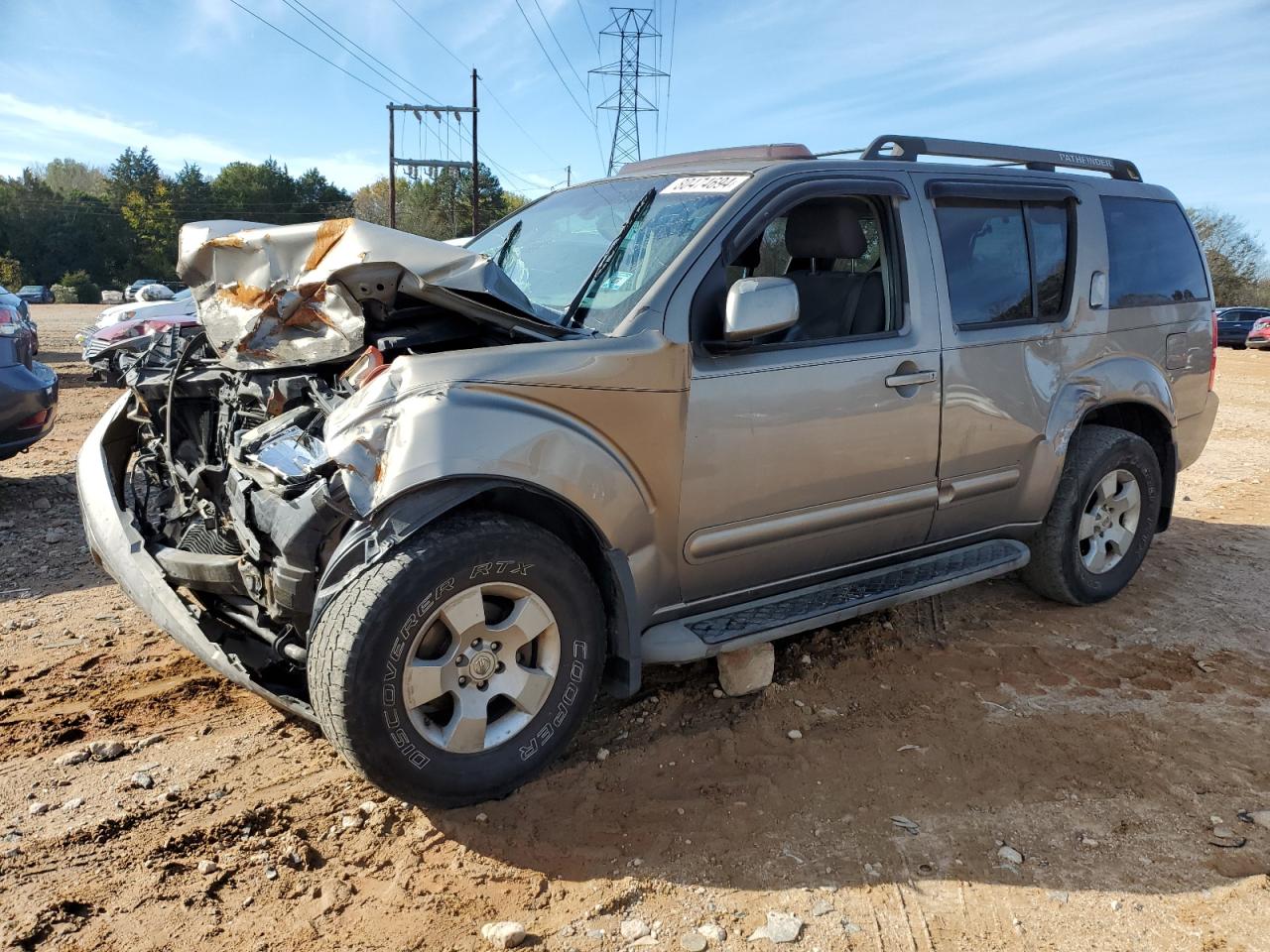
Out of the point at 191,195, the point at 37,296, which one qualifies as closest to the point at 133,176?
the point at 191,195

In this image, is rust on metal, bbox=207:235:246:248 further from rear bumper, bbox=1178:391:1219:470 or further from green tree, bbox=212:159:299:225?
green tree, bbox=212:159:299:225

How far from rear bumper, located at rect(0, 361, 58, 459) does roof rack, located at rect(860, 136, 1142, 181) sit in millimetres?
5339

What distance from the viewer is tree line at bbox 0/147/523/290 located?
6538 cm

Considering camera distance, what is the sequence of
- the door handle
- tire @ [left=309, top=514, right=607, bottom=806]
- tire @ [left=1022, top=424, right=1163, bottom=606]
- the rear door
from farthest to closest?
tire @ [left=1022, top=424, right=1163, bottom=606], the rear door, the door handle, tire @ [left=309, top=514, right=607, bottom=806]

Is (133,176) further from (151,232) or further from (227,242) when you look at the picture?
(227,242)

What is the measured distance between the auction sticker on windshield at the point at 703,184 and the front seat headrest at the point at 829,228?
357 mm

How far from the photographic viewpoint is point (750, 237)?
3.29 m

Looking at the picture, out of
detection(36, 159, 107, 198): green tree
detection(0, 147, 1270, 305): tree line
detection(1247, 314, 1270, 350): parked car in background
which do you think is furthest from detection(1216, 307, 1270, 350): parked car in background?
detection(36, 159, 107, 198): green tree

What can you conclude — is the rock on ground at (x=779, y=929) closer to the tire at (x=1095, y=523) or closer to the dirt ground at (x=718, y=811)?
the dirt ground at (x=718, y=811)

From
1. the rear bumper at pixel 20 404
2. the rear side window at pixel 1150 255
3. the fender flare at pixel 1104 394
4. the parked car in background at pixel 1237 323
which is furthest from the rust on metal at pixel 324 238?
the parked car in background at pixel 1237 323

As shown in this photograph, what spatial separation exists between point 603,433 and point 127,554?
1.82 metres

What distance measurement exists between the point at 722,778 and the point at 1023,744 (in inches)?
45.8

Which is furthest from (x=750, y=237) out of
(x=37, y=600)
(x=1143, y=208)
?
(x=37, y=600)

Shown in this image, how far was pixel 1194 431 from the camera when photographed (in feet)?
16.2
